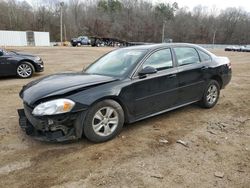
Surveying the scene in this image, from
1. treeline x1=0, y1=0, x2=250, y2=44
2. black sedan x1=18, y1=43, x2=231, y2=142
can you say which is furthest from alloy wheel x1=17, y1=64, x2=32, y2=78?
treeline x1=0, y1=0, x2=250, y2=44

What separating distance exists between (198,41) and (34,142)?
94.3 metres

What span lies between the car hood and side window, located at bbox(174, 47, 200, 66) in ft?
5.12

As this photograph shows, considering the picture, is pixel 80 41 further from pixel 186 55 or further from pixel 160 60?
pixel 160 60

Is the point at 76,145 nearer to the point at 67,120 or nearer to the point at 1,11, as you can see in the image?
the point at 67,120

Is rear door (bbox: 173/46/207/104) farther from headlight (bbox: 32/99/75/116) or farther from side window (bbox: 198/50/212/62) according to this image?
headlight (bbox: 32/99/75/116)

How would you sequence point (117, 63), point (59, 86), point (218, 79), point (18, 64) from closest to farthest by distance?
point (59, 86), point (117, 63), point (218, 79), point (18, 64)

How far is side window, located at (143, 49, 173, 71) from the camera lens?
4.44 metres

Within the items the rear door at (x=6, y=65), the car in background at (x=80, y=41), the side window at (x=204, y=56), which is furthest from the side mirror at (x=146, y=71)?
the car in background at (x=80, y=41)

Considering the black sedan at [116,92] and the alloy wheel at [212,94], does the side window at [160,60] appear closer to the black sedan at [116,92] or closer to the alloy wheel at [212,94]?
the black sedan at [116,92]

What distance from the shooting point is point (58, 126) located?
351cm

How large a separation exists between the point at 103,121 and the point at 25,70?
668 cm

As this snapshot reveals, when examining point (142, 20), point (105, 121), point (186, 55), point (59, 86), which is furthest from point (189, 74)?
point (142, 20)

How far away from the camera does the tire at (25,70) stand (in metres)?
9.37

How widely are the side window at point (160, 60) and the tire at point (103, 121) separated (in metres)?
0.95
